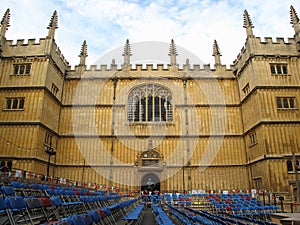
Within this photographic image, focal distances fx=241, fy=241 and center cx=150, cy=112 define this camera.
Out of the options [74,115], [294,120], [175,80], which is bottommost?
[294,120]

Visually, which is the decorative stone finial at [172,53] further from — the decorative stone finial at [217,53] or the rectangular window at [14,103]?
the rectangular window at [14,103]

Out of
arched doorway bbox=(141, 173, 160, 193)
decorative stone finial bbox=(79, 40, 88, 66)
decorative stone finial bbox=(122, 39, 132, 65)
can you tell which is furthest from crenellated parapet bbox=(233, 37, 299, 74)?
decorative stone finial bbox=(79, 40, 88, 66)

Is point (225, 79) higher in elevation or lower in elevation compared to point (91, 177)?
higher

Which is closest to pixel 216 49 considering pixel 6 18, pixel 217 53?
pixel 217 53

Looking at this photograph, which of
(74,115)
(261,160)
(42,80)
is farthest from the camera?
(74,115)

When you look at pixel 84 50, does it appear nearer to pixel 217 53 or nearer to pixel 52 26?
pixel 52 26

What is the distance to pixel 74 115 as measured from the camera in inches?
807

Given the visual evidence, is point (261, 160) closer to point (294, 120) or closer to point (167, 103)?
point (294, 120)

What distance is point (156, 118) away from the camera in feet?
67.3

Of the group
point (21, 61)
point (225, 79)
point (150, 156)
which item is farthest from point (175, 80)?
point (21, 61)

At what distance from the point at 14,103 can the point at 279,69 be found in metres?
20.0

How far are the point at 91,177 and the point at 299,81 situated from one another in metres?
17.4

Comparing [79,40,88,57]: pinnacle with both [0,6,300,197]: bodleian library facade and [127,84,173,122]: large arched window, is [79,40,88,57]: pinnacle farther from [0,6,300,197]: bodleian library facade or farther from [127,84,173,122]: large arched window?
[127,84,173,122]: large arched window

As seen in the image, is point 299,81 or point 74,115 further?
point 74,115
